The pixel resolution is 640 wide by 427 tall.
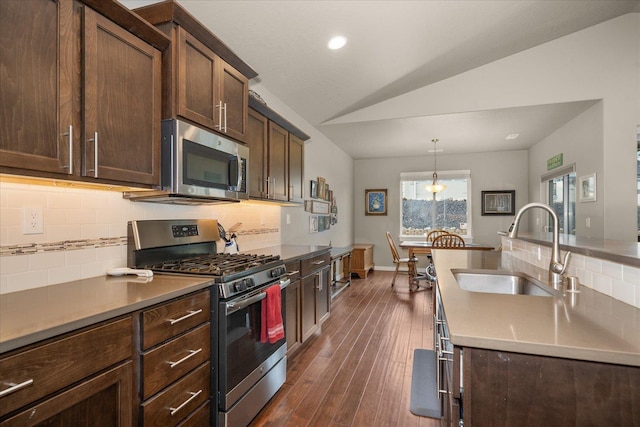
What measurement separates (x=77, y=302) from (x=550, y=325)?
5.12 ft

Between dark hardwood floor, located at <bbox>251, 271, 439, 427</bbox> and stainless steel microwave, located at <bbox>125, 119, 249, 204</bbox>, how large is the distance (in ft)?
4.59

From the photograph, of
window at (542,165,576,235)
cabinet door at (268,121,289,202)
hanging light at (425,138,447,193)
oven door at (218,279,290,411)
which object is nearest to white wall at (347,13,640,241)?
window at (542,165,576,235)

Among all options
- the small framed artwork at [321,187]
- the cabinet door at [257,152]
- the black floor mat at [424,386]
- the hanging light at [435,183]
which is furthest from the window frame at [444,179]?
the cabinet door at [257,152]

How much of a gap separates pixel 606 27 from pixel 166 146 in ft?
15.1

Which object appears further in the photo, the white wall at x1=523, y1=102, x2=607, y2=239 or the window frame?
the window frame

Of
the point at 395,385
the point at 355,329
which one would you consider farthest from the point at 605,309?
the point at 355,329

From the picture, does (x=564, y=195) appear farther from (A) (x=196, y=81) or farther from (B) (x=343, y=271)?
(A) (x=196, y=81)

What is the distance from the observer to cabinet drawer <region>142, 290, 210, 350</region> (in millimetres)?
1248

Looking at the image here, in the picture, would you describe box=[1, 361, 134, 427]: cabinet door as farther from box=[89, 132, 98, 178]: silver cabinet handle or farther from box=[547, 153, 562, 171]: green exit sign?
box=[547, 153, 562, 171]: green exit sign

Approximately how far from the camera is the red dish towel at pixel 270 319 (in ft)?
6.35

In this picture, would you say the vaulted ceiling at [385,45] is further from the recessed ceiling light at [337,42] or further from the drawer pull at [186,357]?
the drawer pull at [186,357]

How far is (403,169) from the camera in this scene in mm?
7176

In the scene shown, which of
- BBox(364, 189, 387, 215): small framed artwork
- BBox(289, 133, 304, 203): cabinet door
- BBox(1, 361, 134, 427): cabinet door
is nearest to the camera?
BBox(1, 361, 134, 427): cabinet door

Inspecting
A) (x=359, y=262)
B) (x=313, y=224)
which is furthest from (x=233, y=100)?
(x=359, y=262)
